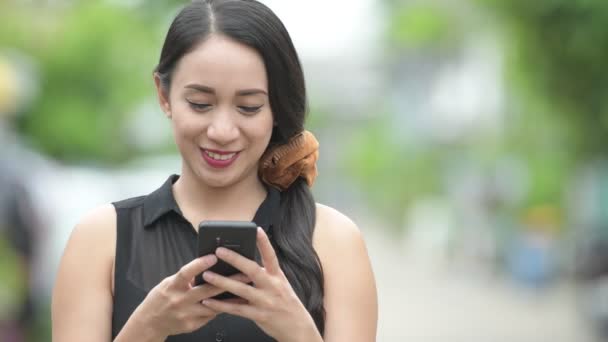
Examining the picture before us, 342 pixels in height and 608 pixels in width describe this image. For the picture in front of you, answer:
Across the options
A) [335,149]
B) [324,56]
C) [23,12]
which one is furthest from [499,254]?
[324,56]

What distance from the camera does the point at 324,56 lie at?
Result: 44.0 meters

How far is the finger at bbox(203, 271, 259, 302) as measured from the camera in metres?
2.34

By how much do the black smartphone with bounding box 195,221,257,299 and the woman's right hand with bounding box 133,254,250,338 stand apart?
24 millimetres

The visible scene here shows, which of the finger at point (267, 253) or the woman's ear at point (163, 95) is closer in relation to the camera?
the finger at point (267, 253)

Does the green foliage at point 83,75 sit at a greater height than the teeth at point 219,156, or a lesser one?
greater

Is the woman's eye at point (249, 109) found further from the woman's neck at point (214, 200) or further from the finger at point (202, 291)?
the finger at point (202, 291)

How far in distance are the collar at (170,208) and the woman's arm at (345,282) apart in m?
0.10

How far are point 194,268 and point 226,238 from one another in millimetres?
86

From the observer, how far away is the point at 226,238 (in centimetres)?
233

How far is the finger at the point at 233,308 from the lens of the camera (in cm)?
238

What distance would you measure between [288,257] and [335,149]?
128 feet

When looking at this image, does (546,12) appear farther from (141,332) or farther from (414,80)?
(414,80)

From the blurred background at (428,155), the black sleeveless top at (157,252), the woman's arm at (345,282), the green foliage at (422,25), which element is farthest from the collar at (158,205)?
the green foliage at (422,25)

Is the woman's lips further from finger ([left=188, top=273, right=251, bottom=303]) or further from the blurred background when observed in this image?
the blurred background
